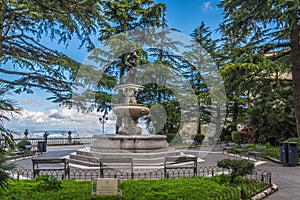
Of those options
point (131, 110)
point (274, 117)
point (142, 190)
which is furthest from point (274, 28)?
point (142, 190)

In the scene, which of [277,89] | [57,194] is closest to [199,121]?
[277,89]

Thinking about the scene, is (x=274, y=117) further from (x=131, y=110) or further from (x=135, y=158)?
(x=135, y=158)

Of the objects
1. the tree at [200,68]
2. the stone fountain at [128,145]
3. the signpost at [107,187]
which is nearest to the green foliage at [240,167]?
the signpost at [107,187]

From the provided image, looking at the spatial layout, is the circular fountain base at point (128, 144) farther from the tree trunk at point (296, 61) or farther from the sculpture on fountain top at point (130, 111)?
the tree trunk at point (296, 61)

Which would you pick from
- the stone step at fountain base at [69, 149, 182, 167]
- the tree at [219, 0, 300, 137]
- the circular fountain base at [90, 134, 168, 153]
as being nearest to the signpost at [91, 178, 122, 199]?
the stone step at fountain base at [69, 149, 182, 167]

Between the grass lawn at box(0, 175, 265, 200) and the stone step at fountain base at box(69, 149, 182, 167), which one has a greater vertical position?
the stone step at fountain base at box(69, 149, 182, 167)

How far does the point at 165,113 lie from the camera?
2325 cm

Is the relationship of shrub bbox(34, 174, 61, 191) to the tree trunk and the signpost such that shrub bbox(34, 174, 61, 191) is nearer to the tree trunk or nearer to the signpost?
the signpost

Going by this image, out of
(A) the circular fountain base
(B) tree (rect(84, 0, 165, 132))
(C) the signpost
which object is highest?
Answer: (B) tree (rect(84, 0, 165, 132))

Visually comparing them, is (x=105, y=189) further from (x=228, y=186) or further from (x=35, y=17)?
(x=35, y=17)

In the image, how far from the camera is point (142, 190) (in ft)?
20.6

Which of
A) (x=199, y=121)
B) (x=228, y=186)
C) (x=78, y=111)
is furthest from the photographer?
(x=199, y=121)

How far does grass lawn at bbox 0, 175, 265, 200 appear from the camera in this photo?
224 inches

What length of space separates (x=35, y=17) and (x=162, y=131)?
1747cm
